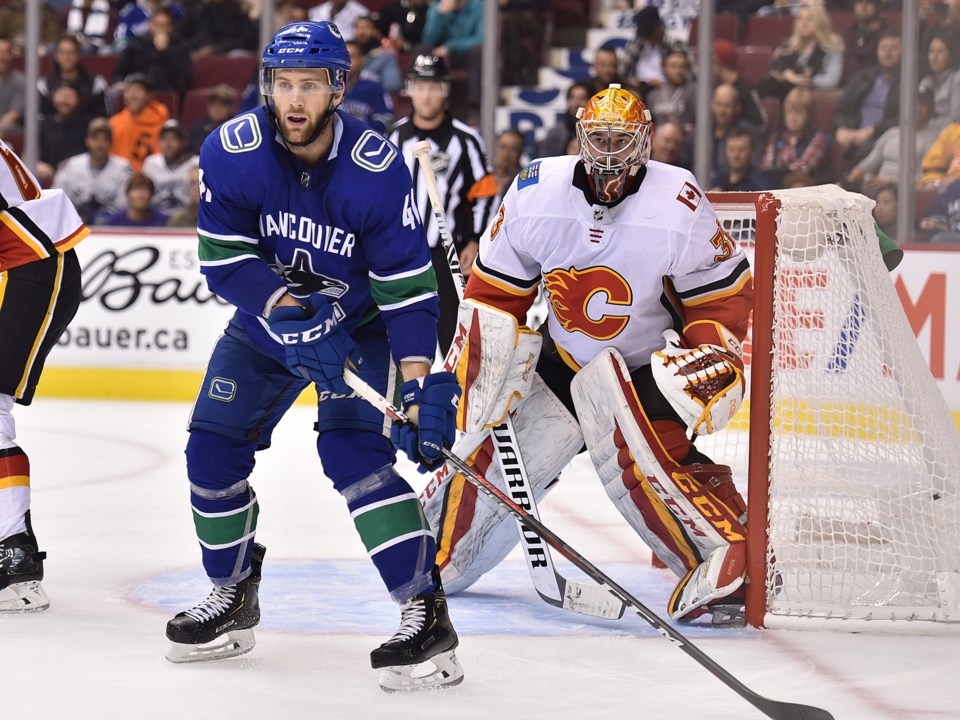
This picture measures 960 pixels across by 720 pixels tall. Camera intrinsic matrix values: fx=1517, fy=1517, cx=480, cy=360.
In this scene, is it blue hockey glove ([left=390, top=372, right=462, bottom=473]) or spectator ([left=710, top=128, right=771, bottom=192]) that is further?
spectator ([left=710, top=128, right=771, bottom=192])

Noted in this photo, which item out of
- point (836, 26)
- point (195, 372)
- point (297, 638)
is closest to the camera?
point (297, 638)

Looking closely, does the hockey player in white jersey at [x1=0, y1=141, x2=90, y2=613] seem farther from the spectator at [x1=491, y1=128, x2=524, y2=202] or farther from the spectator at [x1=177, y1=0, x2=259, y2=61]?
the spectator at [x1=177, y1=0, x2=259, y2=61]

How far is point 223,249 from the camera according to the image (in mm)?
2520

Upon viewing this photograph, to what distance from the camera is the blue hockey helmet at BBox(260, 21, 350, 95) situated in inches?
95.8

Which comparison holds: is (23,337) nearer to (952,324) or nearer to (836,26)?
(952,324)

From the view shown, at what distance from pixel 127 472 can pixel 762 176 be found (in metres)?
2.75

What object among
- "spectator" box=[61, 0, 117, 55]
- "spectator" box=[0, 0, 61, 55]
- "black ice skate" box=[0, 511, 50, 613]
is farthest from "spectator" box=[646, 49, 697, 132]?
"black ice skate" box=[0, 511, 50, 613]

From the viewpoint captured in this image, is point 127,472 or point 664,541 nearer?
point 664,541

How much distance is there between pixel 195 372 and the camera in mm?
6559

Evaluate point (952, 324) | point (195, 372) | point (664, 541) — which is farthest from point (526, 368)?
point (195, 372)

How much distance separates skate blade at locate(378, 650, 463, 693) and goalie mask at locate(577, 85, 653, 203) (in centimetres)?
103

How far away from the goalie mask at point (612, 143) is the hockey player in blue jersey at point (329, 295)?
1.98 ft

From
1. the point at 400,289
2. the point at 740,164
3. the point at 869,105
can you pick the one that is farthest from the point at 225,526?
the point at 869,105

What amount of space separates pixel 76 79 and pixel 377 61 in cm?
148
